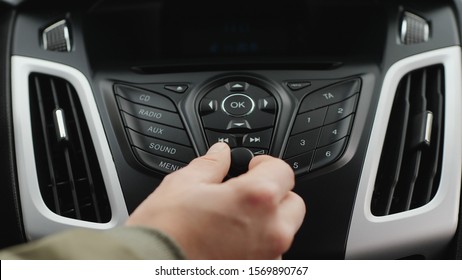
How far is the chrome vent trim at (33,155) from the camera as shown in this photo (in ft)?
3.51

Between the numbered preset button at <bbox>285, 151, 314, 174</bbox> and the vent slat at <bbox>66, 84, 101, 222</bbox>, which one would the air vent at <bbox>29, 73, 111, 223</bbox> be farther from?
the numbered preset button at <bbox>285, 151, 314, 174</bbox>

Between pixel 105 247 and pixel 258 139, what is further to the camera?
pixel 258 139

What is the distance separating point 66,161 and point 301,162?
39 centimetres

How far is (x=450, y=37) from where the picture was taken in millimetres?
1203

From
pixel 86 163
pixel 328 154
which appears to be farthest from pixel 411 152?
pixel 86 163

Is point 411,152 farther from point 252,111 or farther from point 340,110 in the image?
point 252,111

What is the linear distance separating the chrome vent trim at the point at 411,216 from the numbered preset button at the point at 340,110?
47 millimetres

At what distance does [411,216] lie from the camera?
1.04m

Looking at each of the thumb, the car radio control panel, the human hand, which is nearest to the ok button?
the car radio control panel

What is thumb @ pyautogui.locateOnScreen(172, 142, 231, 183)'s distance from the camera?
801mm

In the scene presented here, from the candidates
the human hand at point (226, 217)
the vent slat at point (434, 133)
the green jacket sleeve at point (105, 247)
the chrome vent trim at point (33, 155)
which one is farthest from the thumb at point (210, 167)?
the vent slat at point (434, 133)

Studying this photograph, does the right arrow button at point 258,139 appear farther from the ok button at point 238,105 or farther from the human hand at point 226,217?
Answer: the human hand at point 226,217

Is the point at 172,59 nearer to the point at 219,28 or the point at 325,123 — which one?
the point at 219,28

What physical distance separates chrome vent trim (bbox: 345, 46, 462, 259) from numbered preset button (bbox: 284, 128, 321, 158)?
0.30 feet
